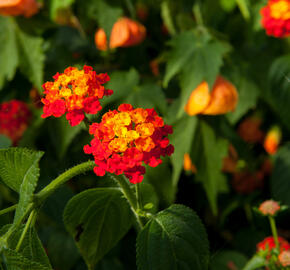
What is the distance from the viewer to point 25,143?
2.71 feet

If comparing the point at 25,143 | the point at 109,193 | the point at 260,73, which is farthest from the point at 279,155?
the point at 109,193

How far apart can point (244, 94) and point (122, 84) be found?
0.64ft

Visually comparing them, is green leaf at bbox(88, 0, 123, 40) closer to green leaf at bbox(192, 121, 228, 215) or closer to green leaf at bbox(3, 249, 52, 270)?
green leaf at bbox(192, 121, 228, 215)

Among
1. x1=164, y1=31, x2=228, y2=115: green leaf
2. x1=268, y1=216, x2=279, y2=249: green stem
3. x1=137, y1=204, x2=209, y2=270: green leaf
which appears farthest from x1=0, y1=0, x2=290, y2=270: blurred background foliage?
x1=137, y1=204, x2=209, y2=270: green leaf

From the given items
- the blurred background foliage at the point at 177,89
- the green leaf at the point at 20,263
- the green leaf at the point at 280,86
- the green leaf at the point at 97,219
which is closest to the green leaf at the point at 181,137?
the blurred background foliage at the point at 177,89

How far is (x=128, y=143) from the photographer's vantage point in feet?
1.15

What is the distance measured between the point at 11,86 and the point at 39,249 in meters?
0.64

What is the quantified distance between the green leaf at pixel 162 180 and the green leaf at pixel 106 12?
0.70ft

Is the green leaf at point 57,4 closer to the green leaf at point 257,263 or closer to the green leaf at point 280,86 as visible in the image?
the green leaf at point 280,86

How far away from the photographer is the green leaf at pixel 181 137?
77 cm

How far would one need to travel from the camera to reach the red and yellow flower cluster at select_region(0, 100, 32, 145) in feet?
2.68

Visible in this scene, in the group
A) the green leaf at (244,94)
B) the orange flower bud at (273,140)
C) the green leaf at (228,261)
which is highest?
the green leaf at (244,94)

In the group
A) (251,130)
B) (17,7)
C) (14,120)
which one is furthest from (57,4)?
(251,130)

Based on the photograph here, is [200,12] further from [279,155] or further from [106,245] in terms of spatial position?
[106,245]
